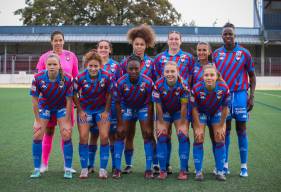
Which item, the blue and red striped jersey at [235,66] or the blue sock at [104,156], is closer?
the blue sock at [104,156]

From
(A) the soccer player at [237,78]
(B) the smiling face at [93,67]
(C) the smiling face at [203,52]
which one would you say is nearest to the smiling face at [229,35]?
(A) the soccer player at [237,78]

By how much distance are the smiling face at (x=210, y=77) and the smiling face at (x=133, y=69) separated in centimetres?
89

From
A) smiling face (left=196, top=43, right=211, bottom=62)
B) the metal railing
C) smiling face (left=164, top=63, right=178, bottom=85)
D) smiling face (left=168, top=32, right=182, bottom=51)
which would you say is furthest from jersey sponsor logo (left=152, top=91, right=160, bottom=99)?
the metal railing

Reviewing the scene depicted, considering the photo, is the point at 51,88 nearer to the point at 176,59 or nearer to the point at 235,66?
the point at 176,59

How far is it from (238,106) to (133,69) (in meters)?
1.56

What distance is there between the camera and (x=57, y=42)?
23.1 ft

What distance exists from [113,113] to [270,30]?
3356 cm

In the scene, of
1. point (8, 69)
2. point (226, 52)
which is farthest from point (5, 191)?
point (8, 69)

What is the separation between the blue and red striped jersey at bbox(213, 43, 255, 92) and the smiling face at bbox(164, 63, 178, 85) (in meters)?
0.82

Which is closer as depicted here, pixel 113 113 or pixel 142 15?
pixel 113 113

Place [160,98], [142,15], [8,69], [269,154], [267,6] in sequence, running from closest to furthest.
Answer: [160,98] → [269,154] → [8,69] → [267,6] → [142,15]

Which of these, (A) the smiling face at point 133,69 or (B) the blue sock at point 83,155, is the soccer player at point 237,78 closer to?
(A) the smiling face at point 133,69

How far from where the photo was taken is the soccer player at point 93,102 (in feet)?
21.5

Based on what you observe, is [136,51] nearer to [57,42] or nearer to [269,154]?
[57,42]
